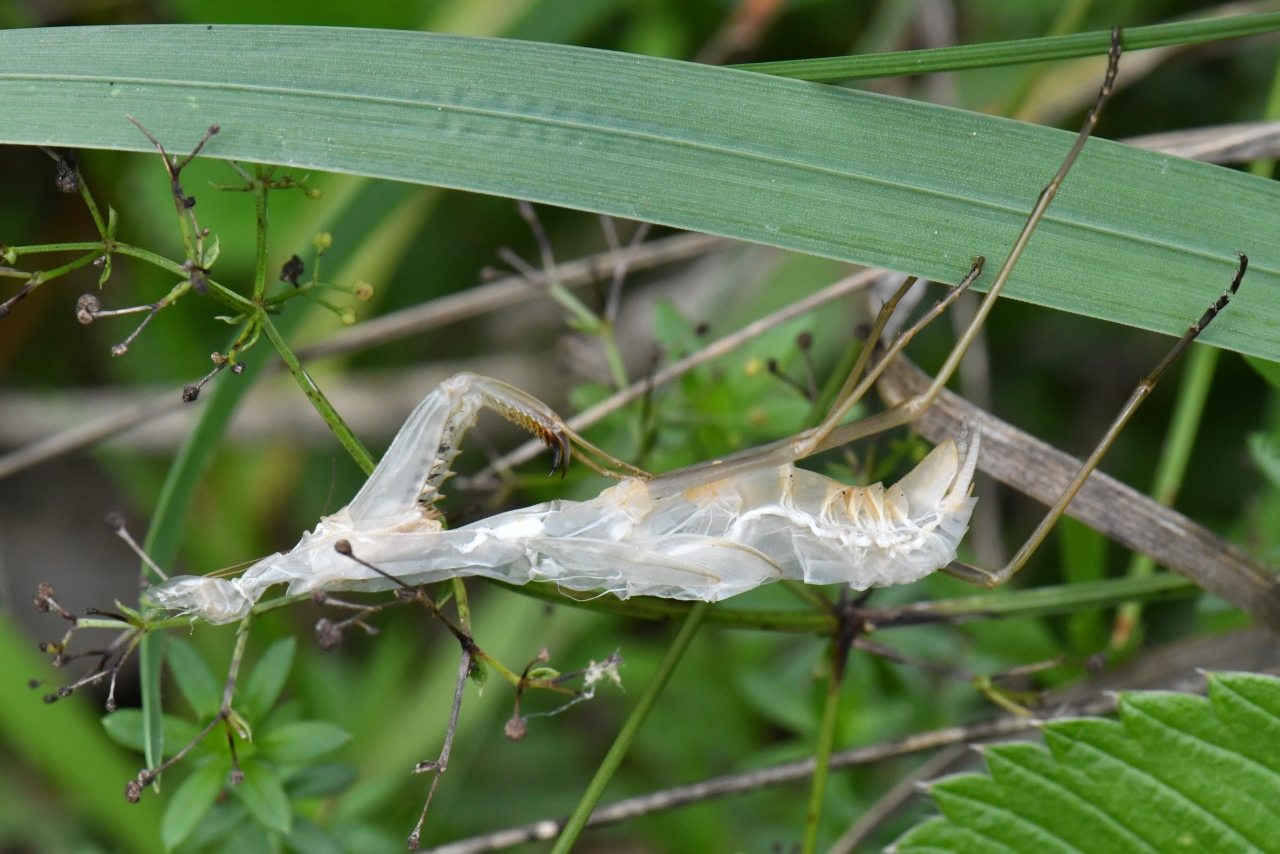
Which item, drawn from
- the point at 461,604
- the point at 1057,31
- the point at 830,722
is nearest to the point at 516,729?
the point at 461,604

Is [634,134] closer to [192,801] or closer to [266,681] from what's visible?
[266,681]

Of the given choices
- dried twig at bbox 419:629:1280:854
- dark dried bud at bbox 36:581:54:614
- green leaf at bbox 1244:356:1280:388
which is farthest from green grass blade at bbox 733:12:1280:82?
dark dried bud at bbox 36:581:54:614

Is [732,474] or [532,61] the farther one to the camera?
[732,474]

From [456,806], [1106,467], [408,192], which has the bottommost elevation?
Answer: [456,806]

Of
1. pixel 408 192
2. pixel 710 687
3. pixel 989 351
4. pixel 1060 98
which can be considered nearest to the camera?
pixel 408 192

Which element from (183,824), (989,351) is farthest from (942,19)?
(183,824)

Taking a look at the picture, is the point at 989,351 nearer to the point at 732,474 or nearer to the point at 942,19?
the point at 942,19
